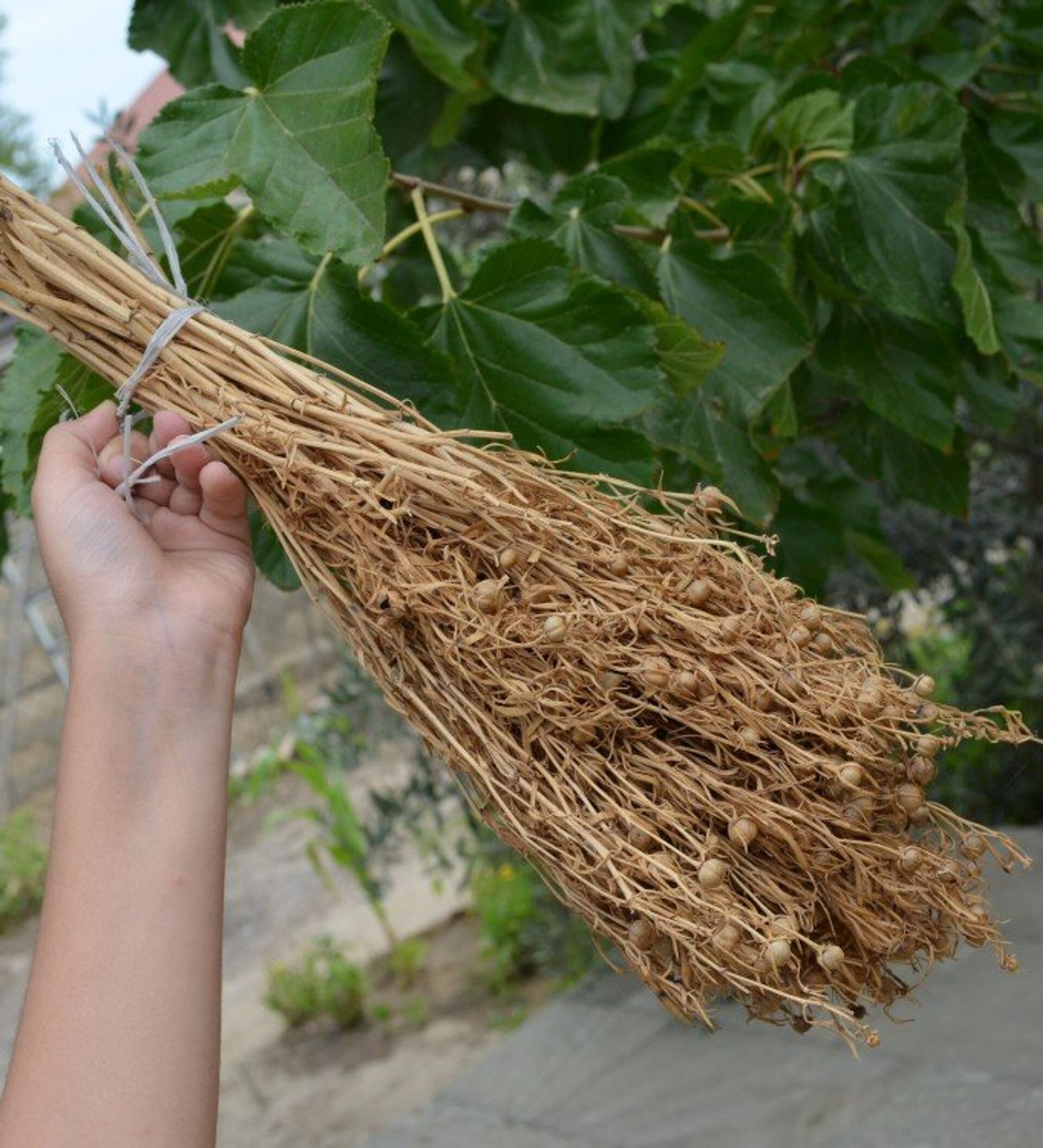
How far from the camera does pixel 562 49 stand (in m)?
1.57

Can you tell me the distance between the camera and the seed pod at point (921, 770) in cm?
88

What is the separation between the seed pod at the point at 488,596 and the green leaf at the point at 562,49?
82 cm

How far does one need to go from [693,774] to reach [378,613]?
22 cm

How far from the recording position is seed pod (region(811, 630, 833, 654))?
930 millimetres

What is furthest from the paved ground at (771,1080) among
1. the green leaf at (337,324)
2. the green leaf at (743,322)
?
the green leaf at (337,324)

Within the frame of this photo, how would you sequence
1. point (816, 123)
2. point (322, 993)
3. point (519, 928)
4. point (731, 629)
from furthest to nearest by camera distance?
point (322, 993), point (519, 928), point (816, 123), point (731, 629)

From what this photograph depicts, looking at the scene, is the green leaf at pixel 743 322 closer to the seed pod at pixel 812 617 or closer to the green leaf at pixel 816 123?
the green leaf at pixel 816 123

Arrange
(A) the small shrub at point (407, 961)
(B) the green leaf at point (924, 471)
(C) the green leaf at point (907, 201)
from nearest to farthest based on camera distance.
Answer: (C) the green leaf at point (907, 201)
(B) the green leaf at point (924, 471)
(A) the small shrub at point (407, 961)

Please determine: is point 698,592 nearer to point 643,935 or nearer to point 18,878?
point 643,935

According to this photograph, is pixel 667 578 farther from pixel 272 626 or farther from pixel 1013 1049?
pixel 272 626

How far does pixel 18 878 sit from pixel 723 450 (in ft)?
17.2

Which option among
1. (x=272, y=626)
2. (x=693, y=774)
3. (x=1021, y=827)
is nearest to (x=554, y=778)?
(x=693, y=774)

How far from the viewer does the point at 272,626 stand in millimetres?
7184

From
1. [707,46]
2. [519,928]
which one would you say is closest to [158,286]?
[707,46]
